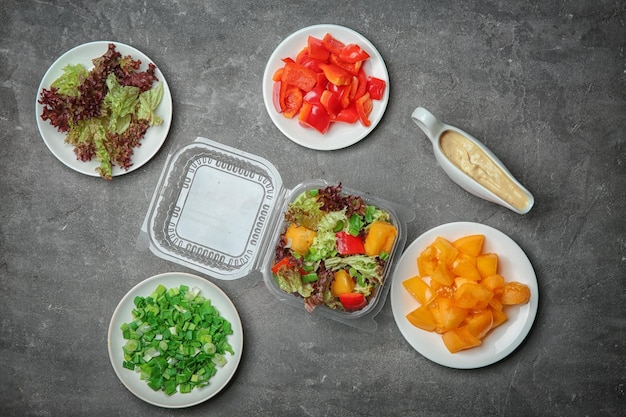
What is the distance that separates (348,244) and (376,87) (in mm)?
688

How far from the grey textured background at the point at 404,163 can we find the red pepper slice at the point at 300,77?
21 centimetres

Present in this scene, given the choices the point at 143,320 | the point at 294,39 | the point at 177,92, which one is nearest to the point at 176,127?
the point at 177,92

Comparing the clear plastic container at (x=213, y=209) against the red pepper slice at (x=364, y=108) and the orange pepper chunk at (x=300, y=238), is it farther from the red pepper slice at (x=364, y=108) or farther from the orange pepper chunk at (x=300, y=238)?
the red pepper slice at (x=364, y=108)

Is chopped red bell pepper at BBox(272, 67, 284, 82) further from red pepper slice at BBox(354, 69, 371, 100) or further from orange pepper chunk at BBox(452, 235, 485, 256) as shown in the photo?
orange pepper chunk at BBox(452, 235, 485, 256)

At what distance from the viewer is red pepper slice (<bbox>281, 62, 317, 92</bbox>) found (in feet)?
8.65

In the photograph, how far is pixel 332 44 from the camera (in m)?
2.69

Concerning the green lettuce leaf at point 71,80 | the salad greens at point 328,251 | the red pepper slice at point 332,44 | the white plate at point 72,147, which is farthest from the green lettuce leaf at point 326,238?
the green lettuce leaf at point 71,80

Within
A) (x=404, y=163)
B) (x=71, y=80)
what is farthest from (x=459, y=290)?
(x=71, y=80)

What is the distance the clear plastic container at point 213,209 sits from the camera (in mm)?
2746

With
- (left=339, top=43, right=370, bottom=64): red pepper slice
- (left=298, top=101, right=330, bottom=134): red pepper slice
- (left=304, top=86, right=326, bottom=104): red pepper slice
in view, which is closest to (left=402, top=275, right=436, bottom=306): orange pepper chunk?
(left=298, top=101, right=330, bottom=134): red pepper slice

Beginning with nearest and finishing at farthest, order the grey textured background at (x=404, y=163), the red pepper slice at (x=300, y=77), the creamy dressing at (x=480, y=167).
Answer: the creamy dressing at (x=480, y=167)
the red pepper slice at (x=300, y=77)
the grey textured background at (x=404, y=163)

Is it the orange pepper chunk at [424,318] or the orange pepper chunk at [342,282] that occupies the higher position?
the orange pepper chunk at [342,282]

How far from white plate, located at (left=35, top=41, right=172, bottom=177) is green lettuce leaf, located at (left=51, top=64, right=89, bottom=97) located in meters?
0.05

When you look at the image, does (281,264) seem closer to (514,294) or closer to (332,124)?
(332,124)
